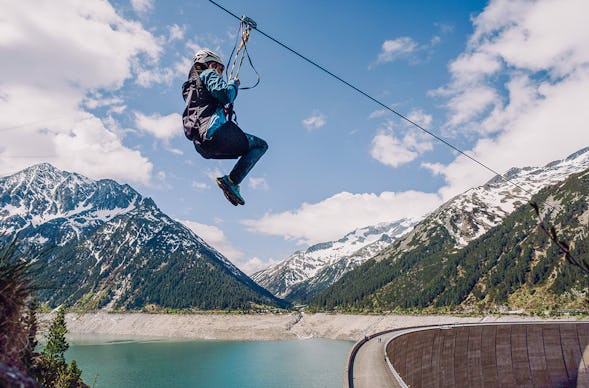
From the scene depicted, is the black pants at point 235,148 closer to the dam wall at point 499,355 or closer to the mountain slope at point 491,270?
the dam wall at point 499,355

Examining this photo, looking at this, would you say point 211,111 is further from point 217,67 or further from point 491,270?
point 491,270

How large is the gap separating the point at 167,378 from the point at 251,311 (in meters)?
111

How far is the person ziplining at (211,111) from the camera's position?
18.2 feet

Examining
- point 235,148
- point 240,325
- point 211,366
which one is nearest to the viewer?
point 235,148

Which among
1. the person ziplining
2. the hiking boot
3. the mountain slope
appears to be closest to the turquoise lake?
the hiking boot

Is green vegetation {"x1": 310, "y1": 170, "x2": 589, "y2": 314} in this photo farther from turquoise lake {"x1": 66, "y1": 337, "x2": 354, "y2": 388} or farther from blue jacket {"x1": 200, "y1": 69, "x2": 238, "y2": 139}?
blue jacket {"x1": 200, "y1": 69, "x2": 238, "y2": 139}

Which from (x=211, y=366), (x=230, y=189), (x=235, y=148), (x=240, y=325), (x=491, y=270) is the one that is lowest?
(x=211, y=366)

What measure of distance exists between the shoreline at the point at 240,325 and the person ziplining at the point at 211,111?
114 m

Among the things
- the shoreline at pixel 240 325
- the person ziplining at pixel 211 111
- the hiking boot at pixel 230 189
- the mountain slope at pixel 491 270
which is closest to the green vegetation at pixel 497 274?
the mountain slope at pixel 491 270

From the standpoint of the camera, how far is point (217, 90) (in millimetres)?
5488

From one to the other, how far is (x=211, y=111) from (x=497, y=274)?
151 meters

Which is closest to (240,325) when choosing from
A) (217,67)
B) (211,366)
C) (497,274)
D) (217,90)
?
(211,366)

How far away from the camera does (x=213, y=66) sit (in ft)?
19.7

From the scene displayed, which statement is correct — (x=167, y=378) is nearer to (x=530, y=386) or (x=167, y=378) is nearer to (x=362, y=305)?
(x=530, y=386)
